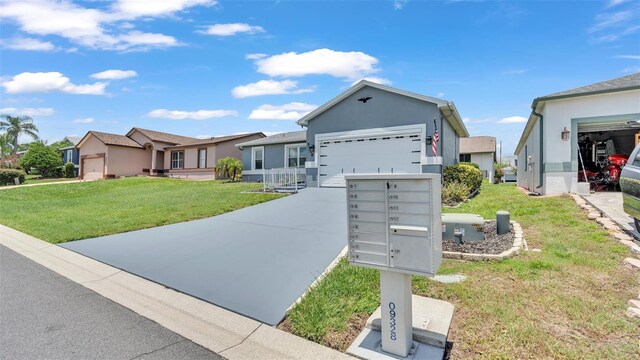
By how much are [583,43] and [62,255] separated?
14.5 metres

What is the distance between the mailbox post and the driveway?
4.36 feet

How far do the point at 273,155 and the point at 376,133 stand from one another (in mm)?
9170

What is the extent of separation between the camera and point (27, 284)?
4.66 meters

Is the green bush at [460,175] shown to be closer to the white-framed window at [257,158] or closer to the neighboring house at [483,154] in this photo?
the white-framed window at [257,158]

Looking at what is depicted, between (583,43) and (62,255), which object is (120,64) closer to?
(62,255)

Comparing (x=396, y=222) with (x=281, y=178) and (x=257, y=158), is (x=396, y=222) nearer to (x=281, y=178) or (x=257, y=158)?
(x=281, y=178)

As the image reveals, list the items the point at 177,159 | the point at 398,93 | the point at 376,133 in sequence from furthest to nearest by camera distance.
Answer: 1. the point at 177,159
2. the point at 376,133
3. the point at 398,93

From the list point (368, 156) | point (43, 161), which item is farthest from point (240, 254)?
point (43, 161)

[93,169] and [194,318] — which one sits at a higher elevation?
[93,169]

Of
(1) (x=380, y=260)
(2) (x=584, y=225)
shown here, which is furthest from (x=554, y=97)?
(1) (x=380, y=260)

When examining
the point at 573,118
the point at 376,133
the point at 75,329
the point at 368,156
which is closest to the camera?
the point at 75,329

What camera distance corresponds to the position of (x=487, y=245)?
5.54 metres

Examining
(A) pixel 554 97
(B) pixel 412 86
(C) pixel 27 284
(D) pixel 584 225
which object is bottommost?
(C) pixel 27 284

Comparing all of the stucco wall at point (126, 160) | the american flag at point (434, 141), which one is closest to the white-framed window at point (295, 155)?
the american flag at point (434, 141)
